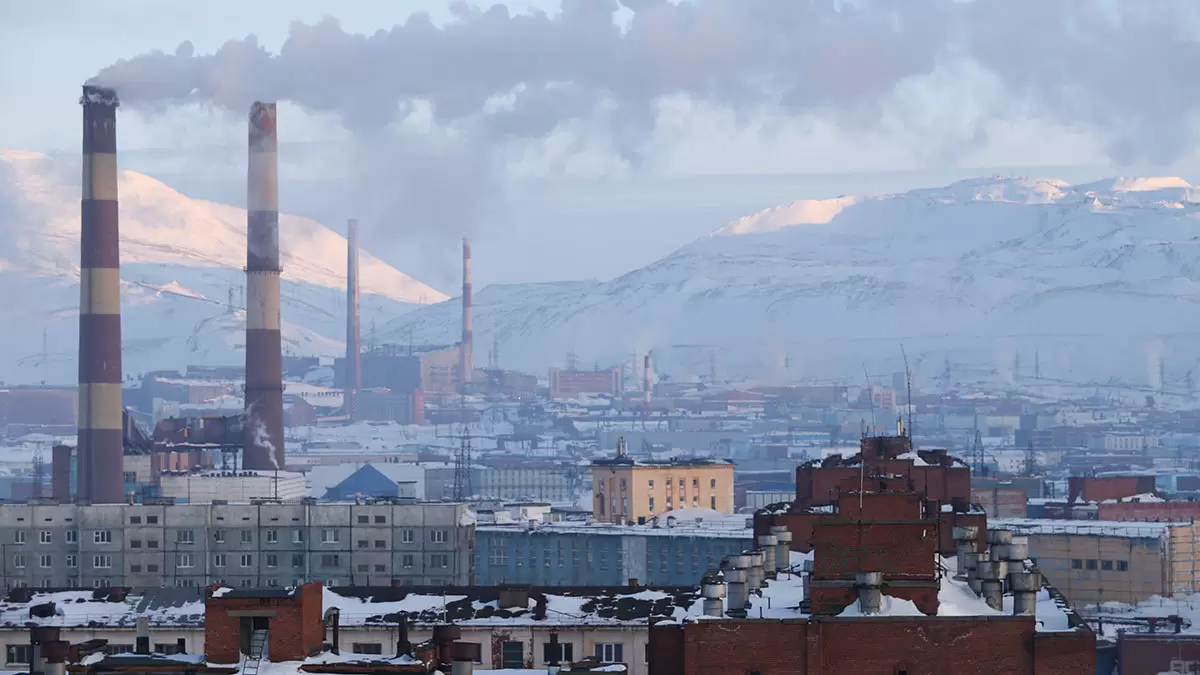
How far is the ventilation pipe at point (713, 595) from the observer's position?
98.3 ft

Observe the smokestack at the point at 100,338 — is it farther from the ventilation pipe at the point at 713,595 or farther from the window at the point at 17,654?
the ventilation pipe at the point at 713,595

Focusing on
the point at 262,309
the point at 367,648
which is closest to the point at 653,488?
the point at 262,309

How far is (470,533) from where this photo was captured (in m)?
75.5

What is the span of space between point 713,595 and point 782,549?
10.4m

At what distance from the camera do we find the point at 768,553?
39500 millimetres

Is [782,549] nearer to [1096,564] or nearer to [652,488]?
[1096,564]

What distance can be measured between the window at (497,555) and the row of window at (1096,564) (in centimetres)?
1623

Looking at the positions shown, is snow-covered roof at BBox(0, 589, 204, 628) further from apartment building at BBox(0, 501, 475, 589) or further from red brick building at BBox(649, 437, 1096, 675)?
apartment building at BBox(0, 501, 475, 589)

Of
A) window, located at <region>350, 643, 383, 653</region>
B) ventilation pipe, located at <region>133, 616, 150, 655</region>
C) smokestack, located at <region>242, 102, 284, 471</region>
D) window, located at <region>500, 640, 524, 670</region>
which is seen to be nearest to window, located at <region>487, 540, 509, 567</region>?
smokestack, located at <region>242, 102, 284, 471</region>

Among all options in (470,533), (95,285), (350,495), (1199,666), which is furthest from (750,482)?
(1199,666)

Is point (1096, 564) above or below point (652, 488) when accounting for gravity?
below

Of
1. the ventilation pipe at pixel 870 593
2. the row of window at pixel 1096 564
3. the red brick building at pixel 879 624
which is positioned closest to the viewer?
the red brick building at pixel 879 624

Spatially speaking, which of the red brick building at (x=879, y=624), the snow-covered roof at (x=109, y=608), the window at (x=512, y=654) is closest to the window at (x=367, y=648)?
the window at (x=512, y=654)

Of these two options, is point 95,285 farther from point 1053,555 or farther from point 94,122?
point 1053,555
